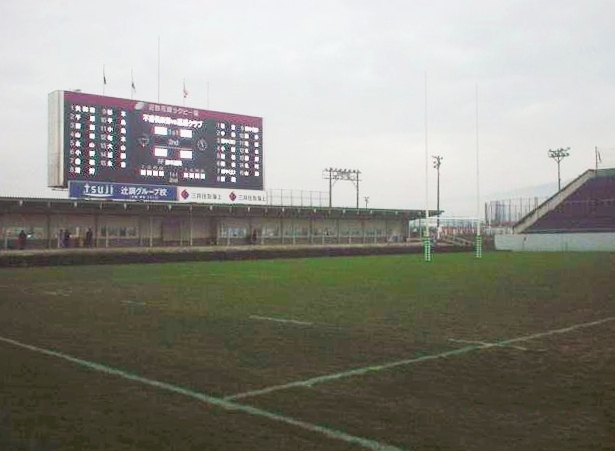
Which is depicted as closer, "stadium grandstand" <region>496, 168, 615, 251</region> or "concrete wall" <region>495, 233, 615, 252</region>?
"concrete wall" <region>495, 233, 615, 252</region>

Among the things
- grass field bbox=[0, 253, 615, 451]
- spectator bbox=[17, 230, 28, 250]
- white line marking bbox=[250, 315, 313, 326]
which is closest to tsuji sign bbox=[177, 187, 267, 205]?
spectator bbox=[17, 230, 28, 250]

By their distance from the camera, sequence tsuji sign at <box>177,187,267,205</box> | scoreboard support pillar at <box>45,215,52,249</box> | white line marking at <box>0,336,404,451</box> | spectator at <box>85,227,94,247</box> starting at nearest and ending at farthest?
white line marking at <box>0,336,404,451</box> < tsuji sign at <box>177,187,267,205</box> < scoreboard support pillar at <box>45,215,52,249</box> < spectator at <box>85,227,94,247</box>

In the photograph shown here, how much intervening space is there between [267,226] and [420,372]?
45233mm

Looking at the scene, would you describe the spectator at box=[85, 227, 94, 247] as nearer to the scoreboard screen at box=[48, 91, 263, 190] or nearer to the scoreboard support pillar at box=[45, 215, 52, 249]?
the scoreboard support pillar at box=[45, 215, 52, 249]

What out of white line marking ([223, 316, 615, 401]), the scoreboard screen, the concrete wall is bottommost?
white line marking ([223, 316, 615, 401])

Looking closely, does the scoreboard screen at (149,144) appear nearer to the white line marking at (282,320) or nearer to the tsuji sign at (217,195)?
the tsuji sign at (217,195)

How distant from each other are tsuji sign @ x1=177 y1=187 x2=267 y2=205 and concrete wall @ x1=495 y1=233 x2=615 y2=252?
2592cm

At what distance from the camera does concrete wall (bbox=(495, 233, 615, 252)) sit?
153 ft

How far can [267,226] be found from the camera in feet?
168

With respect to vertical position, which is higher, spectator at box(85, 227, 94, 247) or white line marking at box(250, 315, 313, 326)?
spectator at box(85, 227, 94, 247)

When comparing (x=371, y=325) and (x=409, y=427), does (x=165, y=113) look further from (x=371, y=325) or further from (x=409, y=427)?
(x=409, y=427)

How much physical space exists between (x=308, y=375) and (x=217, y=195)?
93.3ft

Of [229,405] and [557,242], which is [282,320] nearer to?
[229,405]

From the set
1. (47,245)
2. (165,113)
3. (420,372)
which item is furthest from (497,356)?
(47,245)
